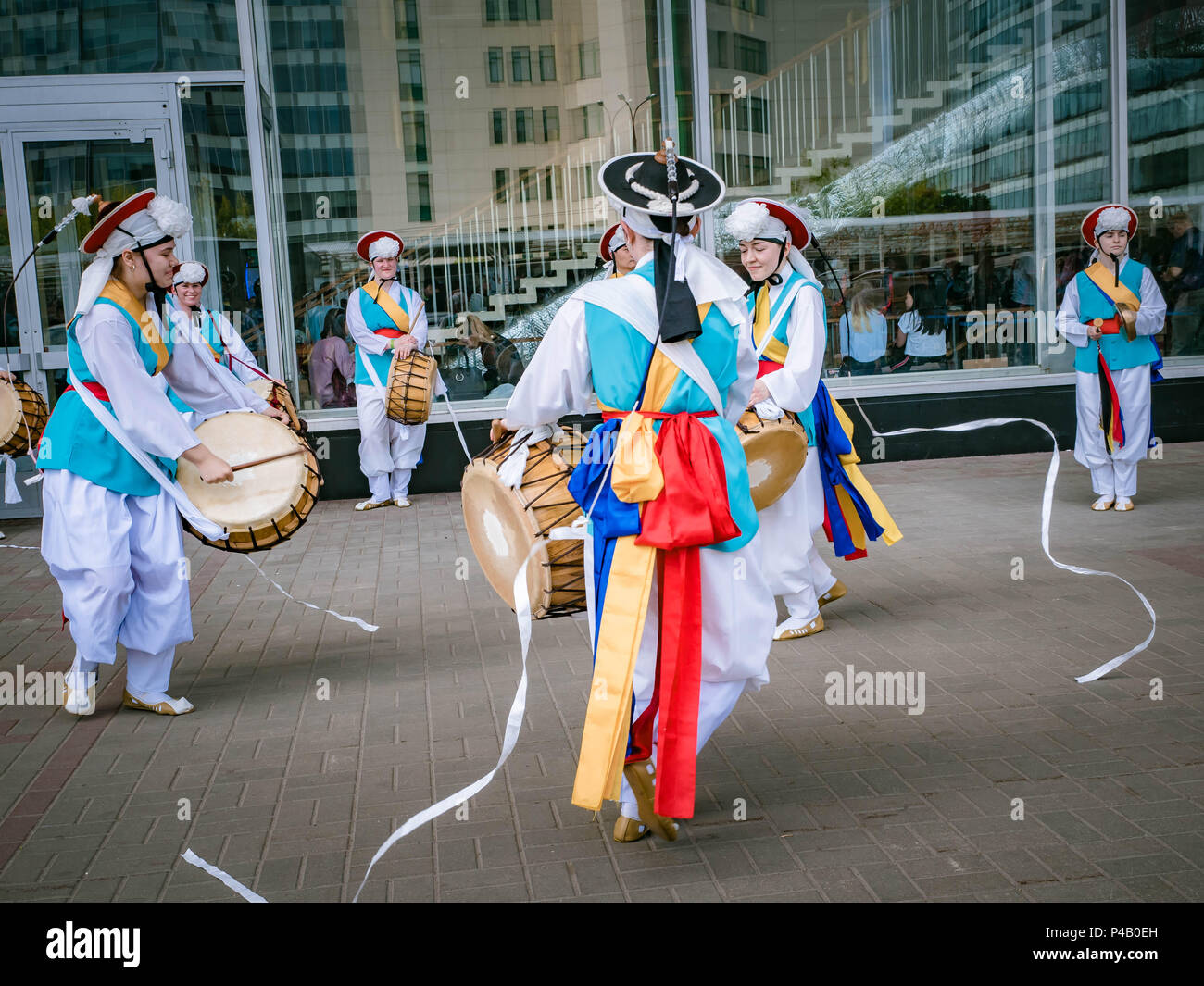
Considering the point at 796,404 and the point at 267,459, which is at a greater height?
the point at 796,404

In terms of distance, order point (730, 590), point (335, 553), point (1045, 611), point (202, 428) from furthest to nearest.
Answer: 1. point (335, 553)
2. point (1045, 611)
3. point (202, 428)
4. point (730, 590)

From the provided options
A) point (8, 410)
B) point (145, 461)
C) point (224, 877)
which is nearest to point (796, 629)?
point (145, 461)

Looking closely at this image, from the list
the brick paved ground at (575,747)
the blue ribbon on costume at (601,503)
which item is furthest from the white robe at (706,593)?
the brick paved ground at (575,747)

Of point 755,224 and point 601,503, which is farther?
point 755,224

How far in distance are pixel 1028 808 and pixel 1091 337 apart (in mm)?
6203

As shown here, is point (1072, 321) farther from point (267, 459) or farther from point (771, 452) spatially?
point (267, 459)

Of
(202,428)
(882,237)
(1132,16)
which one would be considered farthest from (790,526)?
(1132,16)

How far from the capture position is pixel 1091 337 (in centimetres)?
905

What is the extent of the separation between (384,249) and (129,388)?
20.1 ft

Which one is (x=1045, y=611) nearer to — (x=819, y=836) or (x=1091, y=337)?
(x=819, y=836)

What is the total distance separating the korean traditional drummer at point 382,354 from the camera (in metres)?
10.7

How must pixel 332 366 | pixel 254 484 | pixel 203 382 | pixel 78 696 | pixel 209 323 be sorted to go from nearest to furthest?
pixel 254 484
pixel 78 696
pixel 203 382
pixel 209 323
pixel 332 366

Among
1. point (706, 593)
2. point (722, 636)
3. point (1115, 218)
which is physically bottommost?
point (722, 636)

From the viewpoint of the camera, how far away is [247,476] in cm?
504
